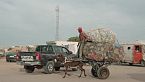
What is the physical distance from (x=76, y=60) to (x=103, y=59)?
1.65 meters

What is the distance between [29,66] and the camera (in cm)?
2364

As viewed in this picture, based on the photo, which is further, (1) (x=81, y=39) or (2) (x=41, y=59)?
(2) (x=41, y=59)

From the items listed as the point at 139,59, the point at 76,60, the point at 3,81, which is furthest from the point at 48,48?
the point at 139,59

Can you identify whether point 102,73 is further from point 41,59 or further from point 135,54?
point 135,54

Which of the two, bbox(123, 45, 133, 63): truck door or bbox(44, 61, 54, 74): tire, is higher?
bbox(123, 45, 133, 63): truck door

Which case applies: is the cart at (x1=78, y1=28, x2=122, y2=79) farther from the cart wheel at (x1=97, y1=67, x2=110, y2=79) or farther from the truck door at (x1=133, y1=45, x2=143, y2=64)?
the truck door at (x1=133, y1=45, x2=143, y2=64)

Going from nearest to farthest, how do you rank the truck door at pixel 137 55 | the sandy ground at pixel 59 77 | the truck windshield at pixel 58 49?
the sandy ground at pixel 59 77 < the truck windshield at pixel 58 49 < the truck door at pixel 137 55

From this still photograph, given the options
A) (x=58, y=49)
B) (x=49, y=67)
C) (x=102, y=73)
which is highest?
(x=58, y=49)

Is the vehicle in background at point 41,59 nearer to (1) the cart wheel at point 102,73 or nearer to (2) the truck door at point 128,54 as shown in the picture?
(1) the cart wheel at point 102,73

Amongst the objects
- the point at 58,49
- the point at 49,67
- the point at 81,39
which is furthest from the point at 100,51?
the point at 58,49

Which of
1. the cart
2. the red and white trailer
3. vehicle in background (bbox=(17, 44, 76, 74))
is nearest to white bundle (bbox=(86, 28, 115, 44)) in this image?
the cart

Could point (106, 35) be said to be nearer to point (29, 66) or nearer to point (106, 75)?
point (106, 75)

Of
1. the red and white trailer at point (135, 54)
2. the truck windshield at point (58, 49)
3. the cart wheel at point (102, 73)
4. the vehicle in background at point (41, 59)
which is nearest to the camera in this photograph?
the cart wheel at point (102, 73)

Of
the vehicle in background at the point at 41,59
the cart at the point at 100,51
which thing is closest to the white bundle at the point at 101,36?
the cart at the point at 100,51
